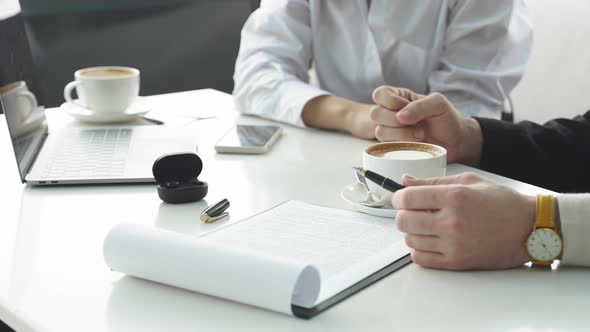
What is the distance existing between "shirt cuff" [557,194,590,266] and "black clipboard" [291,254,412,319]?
0.18m

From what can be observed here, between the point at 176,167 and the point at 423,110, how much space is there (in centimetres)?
45

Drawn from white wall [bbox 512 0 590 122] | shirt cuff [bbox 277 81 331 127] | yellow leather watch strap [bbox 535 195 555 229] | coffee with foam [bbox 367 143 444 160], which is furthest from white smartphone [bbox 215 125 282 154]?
white wall [bbox 512 0 590 122]

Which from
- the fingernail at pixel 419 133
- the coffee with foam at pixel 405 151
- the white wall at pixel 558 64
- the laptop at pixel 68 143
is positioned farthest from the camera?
the white wall at pixel 558 64

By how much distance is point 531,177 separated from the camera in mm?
1361

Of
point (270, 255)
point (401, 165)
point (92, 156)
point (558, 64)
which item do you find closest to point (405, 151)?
point (401, 165)

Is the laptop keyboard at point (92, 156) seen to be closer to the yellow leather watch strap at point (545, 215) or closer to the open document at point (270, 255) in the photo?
the open document at point (270, 255)

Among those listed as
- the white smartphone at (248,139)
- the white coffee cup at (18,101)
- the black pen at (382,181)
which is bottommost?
the white smartphone at (248,139)

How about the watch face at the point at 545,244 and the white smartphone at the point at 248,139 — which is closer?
the watch face at the point at 545,244

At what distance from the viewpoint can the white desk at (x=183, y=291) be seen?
0.77 metres

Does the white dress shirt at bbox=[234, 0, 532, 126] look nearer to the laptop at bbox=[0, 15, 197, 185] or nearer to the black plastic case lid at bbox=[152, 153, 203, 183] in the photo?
the laptop at bbox=[0, 15, 197, 185]

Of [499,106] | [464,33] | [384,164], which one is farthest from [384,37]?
[384,164]

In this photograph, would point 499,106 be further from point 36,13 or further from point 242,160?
point 36,13

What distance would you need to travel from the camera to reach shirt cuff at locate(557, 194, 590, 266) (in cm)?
88

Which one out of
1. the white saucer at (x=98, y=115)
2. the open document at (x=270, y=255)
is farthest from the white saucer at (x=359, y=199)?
the white saucer at (x=98, y=115)
